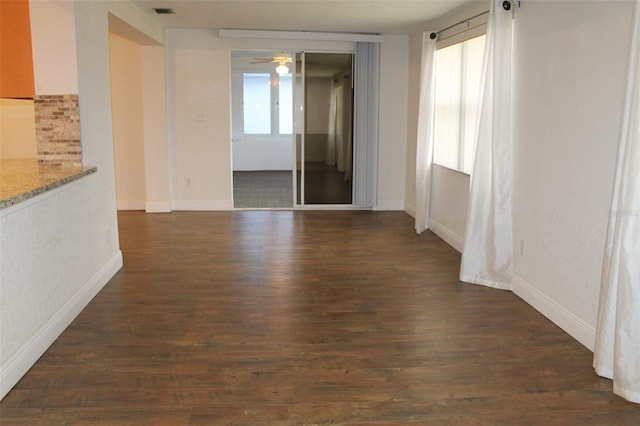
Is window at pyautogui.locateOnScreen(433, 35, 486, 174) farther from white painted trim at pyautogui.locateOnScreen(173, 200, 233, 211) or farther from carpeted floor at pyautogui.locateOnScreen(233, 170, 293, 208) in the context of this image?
white painted trim at pyautogui.locateOnScreen(173, 200, 233, 211)

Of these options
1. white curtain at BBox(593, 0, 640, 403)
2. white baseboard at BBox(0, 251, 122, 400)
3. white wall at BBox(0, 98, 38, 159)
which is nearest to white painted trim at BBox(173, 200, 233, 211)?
white wall at BBox(0, 98, 38, 159)

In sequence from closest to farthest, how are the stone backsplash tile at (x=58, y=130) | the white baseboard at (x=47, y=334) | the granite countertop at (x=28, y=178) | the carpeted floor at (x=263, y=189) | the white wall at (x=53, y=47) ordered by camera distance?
the white baseboard at (x=47, y=334), the granite countertop at (x=28, y=178), the white wall at (x=53, y=47), the stone backsplash tile at (x=58, y=130), the carpeted floor at (x=263, y=189)

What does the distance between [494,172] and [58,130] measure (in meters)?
3.43

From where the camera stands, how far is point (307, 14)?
6078mm

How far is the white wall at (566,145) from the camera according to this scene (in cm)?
315

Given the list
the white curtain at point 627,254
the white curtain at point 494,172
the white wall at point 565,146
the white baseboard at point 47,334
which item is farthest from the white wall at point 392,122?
the white curtain at point 627,254

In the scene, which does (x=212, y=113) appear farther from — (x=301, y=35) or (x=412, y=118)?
(x=412, y=118)

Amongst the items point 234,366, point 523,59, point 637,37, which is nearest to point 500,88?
point 523,59

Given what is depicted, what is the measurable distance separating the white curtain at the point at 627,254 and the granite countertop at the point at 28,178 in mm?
3079

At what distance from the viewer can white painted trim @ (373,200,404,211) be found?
800cm

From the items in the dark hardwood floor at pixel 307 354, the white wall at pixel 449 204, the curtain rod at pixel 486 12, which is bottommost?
the dark hardwood floor at pixel 307 354

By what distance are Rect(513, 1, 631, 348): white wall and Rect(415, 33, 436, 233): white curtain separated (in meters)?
2.03

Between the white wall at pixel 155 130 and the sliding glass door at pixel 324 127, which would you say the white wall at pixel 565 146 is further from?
the white wall at pixel 155 130

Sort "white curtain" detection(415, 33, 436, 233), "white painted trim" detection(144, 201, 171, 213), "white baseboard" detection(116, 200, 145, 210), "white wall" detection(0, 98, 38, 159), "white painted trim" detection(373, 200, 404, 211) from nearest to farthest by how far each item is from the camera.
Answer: "white wall" detection(0, 98, 38, 159)
"white curtain" detection(415, 33, 436, 233)
"white painted trim" detection(144, 201, 171, 213)
"white baseboard" detection(116, 200, 145, 210)
"white painted trim" detection(373, 200, 404, 211)
